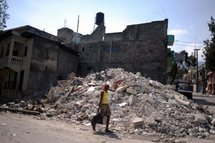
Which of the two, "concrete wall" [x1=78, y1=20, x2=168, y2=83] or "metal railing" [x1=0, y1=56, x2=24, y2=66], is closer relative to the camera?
"metal railing" [x1=0, y1=56, x2=24, y2=66]

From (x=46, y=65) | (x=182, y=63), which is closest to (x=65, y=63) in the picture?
(x=46, y=65)

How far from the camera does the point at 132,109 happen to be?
40.9 ft

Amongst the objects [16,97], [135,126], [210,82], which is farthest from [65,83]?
[210,82]

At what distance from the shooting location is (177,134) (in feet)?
33.6

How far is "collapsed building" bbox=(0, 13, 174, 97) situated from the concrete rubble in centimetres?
745

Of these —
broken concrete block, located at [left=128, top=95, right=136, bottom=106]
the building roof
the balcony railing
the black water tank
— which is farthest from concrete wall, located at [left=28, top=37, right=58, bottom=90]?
the black water tank

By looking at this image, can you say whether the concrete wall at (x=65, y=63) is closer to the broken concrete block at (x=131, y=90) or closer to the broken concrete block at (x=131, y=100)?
the broken concrete block at (x=131, y=90)

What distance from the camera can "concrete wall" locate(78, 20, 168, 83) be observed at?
1053 inches

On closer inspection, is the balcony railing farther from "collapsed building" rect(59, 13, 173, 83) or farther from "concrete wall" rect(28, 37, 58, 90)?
"collapsed building" rect(59, 13, 173, 83)

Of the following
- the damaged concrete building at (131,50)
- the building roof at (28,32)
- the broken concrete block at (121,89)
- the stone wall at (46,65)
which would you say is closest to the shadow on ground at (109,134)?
the broken concrete block at (121,89)

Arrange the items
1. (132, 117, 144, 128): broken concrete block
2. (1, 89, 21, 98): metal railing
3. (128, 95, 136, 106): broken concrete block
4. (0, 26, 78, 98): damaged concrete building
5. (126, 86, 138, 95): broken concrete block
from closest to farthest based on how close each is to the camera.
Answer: (132, 117, 144, 128): broken concrete block
(128, 95, 136, 106): broken concrete block
(126, 86, 138, 95): broken concrete block
(1, 89, 21, 98): metal railing
(0, 26, 78, 98): damaged concrete building

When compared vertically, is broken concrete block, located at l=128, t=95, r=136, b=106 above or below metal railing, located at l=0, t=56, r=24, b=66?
below

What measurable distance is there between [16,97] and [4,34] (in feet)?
23.6

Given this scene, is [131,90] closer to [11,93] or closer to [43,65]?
[43,65]
